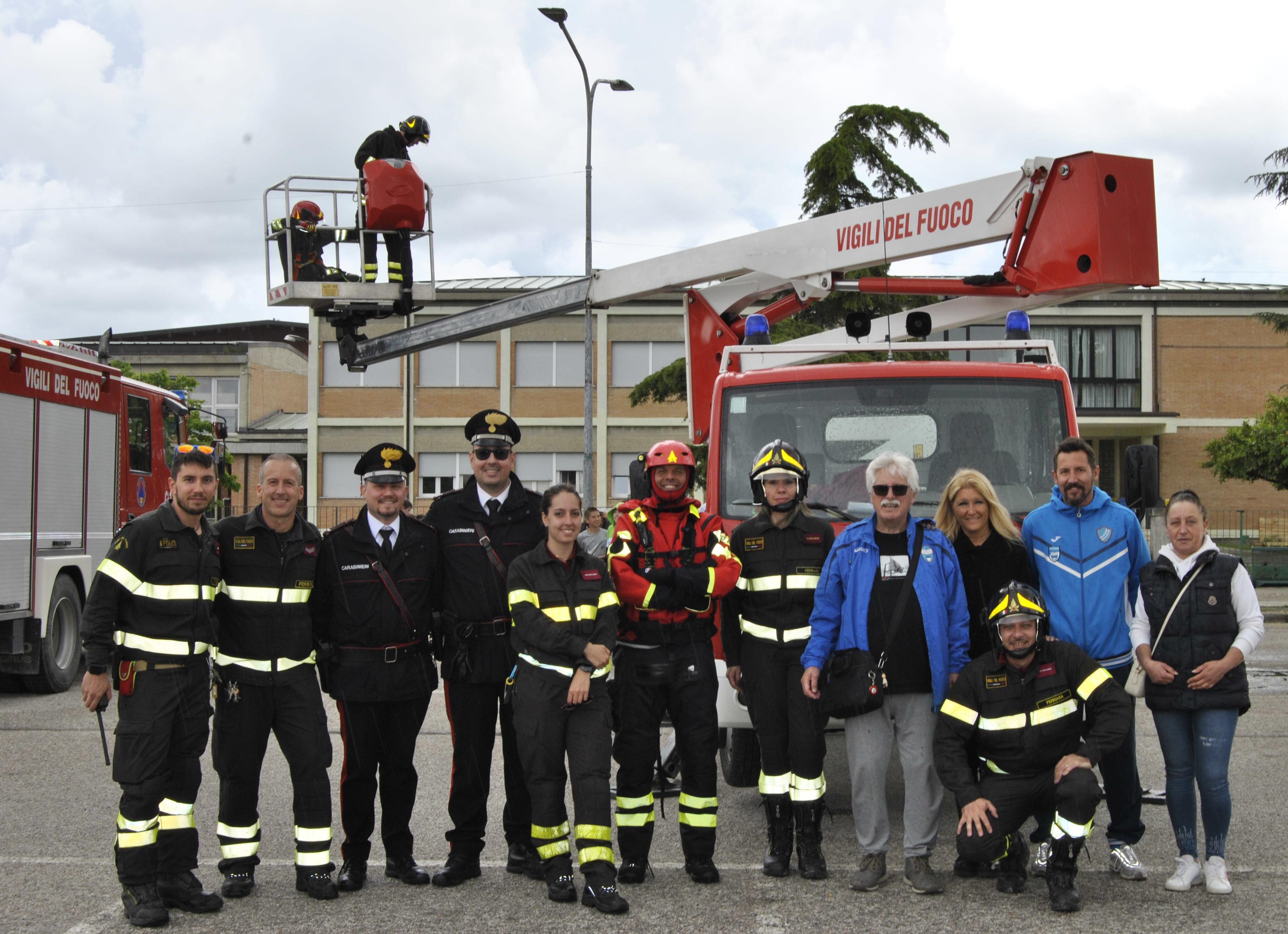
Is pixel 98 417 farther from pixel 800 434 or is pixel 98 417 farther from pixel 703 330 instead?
pixel 800 434

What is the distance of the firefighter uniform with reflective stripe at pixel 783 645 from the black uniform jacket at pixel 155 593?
2.32 m

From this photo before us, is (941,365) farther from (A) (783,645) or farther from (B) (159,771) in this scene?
(B) (159,771)

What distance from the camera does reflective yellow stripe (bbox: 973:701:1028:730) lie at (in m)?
5.23

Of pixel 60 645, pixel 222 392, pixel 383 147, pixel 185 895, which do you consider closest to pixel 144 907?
pixel 185 895

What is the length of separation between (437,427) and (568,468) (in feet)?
13.2

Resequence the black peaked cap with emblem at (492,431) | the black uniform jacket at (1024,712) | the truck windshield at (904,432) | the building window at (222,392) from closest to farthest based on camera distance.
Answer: the black uniform jacket at (1024,712) < the black peaked cap with emblem at (492,431) < the truck windshield at (904,432) < the building window at (222,392)

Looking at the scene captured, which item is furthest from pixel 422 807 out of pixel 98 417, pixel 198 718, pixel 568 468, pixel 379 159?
pixel 568 468

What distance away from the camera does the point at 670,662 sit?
5.48 m

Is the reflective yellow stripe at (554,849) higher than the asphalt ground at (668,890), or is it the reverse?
the reflective yellow stripe at (554,849)

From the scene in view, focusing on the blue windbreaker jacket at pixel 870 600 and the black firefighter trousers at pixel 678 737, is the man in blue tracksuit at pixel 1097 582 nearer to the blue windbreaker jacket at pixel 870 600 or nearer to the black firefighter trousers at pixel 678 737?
the blue windbreaker jacket at pixel 870 600

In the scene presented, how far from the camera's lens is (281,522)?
5.50m

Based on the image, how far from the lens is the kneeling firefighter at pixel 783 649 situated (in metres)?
5.49

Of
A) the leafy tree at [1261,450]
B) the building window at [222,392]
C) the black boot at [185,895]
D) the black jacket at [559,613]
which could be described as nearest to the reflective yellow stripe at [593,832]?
the black jacket at [559,613]

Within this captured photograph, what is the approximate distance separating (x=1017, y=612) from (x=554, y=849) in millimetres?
2141
